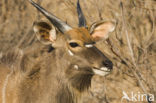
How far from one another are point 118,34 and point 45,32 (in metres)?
3.33

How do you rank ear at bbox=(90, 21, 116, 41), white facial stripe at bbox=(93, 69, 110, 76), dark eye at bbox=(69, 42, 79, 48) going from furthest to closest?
ear at bbox=(90, 21, 116, 41) < dark eye at bbox=(69, 42, 79, 48) < white facial stripe at bbox=(93, 69, 110, 76)

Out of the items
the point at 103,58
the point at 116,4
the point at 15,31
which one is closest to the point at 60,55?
the point at 103,58

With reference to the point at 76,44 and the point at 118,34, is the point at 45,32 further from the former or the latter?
the point at 118,34

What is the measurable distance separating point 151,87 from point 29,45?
330cm

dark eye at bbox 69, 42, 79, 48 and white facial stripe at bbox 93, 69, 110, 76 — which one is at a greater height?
dark eye at bbox 69, 42, 79, 48

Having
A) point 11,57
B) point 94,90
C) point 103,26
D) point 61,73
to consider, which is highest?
point 103,26

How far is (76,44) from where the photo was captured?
13.0ft

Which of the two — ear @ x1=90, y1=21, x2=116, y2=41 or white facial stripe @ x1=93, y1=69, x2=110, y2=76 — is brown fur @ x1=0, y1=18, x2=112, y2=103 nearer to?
white facial stripe @ x1=93, y1=69, x2=110, y2=76

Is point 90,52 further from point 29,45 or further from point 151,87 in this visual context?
point 151,87

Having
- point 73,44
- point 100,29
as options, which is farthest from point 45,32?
point 100,29

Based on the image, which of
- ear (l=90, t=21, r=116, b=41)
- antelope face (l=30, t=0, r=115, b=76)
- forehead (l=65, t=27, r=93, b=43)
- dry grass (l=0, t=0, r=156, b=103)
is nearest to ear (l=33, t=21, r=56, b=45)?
antelope face (l=30, t=0, r=115, b=76)

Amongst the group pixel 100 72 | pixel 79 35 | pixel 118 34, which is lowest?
pixel 100 72

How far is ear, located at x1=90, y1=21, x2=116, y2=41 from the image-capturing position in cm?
445

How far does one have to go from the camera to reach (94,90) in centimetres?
694
